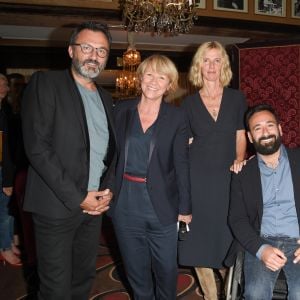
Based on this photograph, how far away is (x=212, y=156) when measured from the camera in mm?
2264

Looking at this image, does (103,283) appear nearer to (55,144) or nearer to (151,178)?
(151,178)

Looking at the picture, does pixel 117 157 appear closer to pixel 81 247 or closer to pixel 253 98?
pixel 81 247

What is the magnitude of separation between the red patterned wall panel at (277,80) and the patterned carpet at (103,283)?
147 cm

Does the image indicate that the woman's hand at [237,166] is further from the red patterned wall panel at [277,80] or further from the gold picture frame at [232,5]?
the gold picture frame at [232,5]

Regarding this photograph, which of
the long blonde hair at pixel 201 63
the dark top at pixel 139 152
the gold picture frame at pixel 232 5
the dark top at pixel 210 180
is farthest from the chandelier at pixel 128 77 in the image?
the dark top at pixel 139 152

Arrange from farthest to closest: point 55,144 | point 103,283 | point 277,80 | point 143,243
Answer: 1. point 277,80
2. point 103,283
3. point 143,243
4. point 55,144

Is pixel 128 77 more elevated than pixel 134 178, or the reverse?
pixel 128 77

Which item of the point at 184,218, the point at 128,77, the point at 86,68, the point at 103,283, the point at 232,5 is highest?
the point at 232,5

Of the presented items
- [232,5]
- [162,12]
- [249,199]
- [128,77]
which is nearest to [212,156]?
[249,199]

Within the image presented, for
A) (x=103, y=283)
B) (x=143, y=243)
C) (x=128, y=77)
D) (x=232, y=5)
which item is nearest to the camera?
(x=143, y=243)

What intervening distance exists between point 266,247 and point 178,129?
77cm

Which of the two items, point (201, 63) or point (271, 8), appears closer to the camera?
point (201, 63)

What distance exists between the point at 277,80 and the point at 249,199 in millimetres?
1570

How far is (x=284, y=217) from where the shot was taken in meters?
1.97
